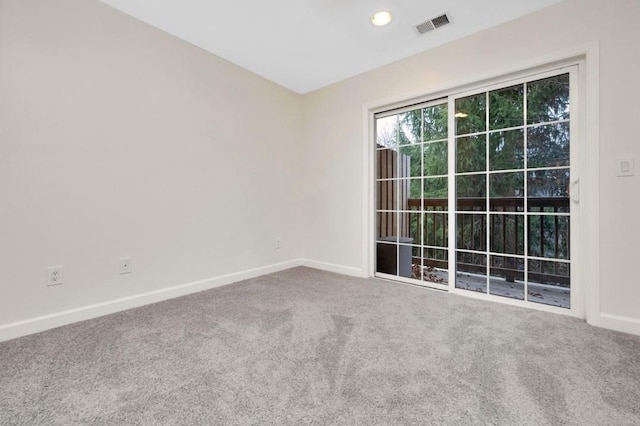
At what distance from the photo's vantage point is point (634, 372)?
1.37 metres

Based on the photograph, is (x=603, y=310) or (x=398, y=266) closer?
(x=603, y=310)

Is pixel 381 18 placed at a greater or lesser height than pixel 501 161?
greater

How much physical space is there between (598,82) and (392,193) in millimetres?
1742

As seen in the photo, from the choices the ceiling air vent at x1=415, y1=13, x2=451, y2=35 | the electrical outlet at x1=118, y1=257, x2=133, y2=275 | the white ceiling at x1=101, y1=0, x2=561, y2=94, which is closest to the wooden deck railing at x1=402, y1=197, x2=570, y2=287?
the white ceiling at x1=101, y1=0, x2=561, y2=94

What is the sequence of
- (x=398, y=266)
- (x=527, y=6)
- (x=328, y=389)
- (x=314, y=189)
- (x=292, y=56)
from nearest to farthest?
(x=328, y=389), (x=527, y=6), (x=292, y=56), (x=398, y=266), (x=314, y=189)

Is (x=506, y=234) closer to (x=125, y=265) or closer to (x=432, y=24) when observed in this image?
(x=432, y=24)

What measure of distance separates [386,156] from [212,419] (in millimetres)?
2771

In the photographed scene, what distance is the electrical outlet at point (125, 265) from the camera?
84.5 inches

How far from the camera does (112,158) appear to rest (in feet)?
6.91

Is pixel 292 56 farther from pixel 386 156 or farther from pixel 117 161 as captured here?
pixel 117 161

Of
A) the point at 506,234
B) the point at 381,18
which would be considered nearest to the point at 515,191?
the point at 506,234

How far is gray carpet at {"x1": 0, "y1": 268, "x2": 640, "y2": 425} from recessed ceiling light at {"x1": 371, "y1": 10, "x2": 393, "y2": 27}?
7.50 ft

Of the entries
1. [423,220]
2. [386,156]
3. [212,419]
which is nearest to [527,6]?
[386,156]

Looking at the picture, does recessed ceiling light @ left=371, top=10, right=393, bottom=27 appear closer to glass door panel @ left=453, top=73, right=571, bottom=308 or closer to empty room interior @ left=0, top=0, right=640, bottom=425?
empty room interior @ left=0, top=0, right=640, bottom=425
